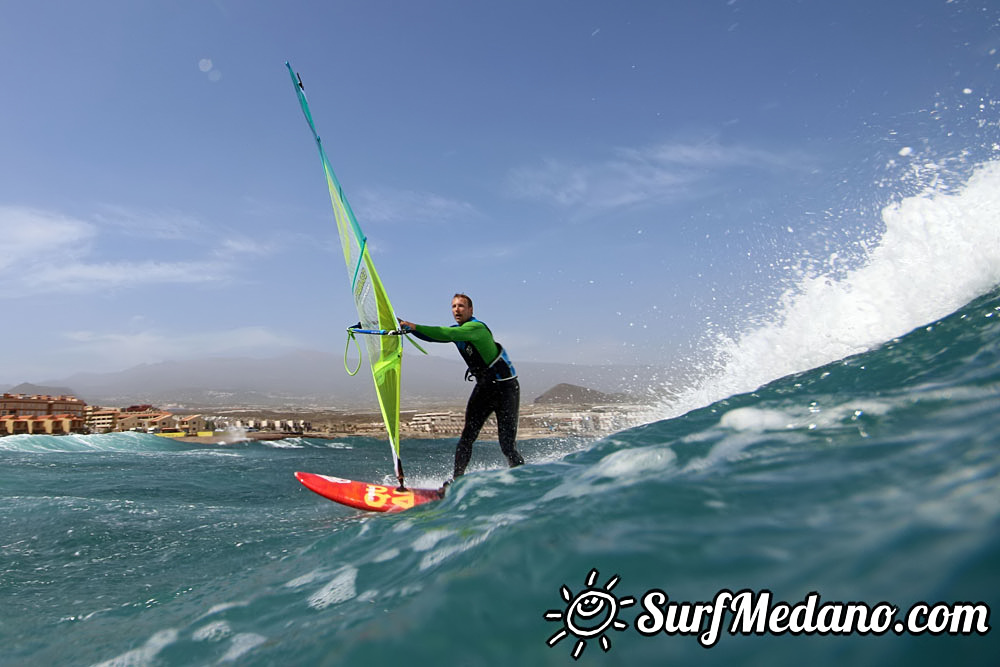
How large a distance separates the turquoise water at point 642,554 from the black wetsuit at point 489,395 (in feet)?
4.33

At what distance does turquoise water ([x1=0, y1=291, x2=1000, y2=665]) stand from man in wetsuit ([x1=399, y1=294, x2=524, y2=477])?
1.32 metres

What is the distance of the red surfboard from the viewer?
5.41 metres

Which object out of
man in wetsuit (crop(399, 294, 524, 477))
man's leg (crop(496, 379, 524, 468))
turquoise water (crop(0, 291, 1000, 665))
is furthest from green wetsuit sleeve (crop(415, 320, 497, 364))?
turquoise water (crop(0, 291, 1000, 665))

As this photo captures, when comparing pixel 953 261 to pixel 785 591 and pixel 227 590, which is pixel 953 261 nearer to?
pixel 785 591

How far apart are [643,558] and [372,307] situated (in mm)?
4447

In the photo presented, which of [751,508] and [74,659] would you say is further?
[74,659]

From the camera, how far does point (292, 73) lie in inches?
229

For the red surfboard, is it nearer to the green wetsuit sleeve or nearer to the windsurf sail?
the windsurf sail

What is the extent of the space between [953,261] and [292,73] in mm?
7371

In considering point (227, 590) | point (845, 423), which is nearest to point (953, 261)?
point (845, 423)
